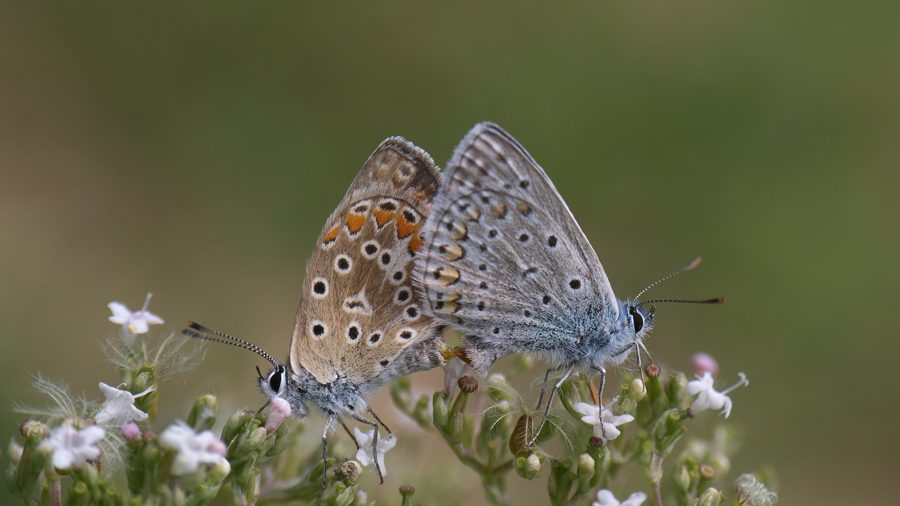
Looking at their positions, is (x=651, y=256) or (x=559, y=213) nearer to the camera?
(x=559, y=213)

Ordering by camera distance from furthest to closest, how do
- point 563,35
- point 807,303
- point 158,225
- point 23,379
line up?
point 563,35
point 158,225
point 807,303
point 23,379

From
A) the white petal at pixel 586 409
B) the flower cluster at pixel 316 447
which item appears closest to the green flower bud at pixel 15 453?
the flower cluster at pixel 316 447

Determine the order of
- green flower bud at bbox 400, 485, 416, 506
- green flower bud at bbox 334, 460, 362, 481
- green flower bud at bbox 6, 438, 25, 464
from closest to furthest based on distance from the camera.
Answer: green flower bud at bbox 6, 438, 25, 464 → green flower bud at bbox 400, 485, 416, 506 → green flower bud at bbox 334, 460, 362, 481

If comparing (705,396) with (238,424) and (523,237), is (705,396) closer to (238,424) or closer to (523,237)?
(523,237)

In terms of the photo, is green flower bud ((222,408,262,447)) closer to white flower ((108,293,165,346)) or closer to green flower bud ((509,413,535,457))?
white flower ((108,293,165,346))

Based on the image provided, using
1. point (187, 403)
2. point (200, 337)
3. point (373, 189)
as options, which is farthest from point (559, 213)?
point (187, 403)

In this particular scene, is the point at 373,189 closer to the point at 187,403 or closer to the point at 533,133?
the point at 187,403

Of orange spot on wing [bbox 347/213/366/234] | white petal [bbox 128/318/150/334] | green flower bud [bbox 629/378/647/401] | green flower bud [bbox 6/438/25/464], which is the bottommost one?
green flower bud [bbox 629/378/647/401]

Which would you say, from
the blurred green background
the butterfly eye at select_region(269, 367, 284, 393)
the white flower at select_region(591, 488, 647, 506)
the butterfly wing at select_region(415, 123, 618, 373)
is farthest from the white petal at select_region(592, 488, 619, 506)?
the blurred green background

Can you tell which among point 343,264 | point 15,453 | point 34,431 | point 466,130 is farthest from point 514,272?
point 466,130
